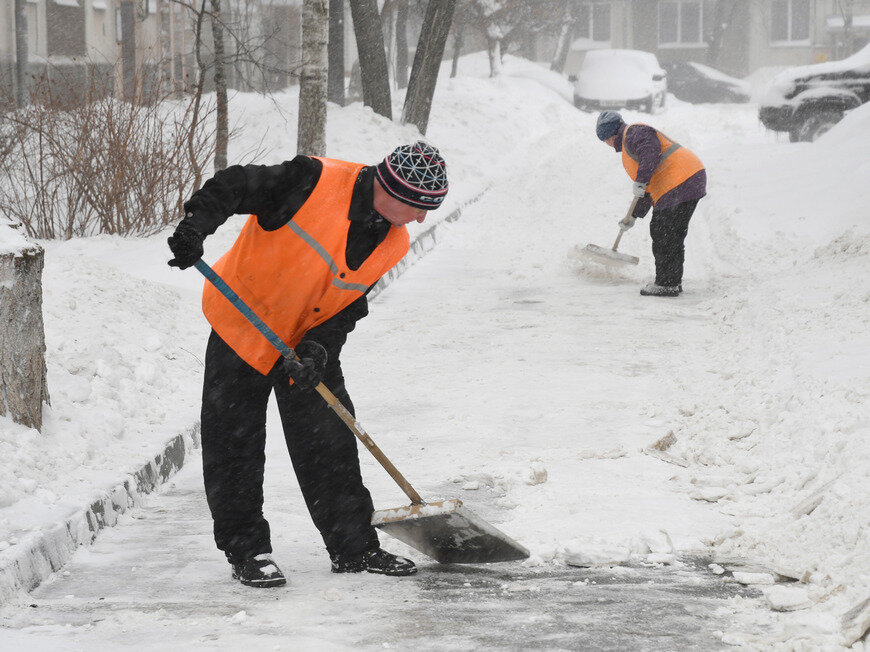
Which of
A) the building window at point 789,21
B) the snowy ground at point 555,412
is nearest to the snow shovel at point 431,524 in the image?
the snowy ground at point 555,412

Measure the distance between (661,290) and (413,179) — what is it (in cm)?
615

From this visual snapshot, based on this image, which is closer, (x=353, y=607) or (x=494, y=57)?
(x=353, y=607)

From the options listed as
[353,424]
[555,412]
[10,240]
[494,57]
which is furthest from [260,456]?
[494,57]

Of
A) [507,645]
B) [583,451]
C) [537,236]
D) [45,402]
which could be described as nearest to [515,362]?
[583,451]

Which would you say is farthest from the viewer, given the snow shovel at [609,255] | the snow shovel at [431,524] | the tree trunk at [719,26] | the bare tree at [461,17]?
the tree trunk at [719,26]

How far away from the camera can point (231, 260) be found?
386cm

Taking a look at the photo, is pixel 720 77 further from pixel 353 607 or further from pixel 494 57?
pixel 353 607

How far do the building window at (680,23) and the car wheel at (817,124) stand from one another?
1406 inches

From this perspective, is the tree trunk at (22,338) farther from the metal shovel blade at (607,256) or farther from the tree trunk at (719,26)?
the tree trunk at (719,26)

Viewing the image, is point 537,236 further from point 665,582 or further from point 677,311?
point 665,582

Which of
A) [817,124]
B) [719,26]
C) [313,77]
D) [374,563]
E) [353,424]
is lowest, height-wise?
[374,563]

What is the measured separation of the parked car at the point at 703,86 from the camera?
3922 cm

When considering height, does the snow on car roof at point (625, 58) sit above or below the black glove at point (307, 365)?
above

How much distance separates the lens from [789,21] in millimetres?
50625
